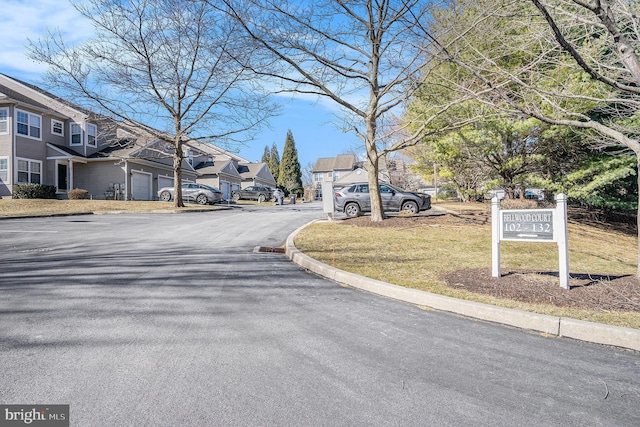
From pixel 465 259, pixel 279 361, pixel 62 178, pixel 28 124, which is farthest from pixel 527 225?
pixel 62 178

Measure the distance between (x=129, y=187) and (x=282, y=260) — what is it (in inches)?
921

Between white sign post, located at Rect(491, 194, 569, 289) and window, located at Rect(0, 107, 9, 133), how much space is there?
92.2 ft

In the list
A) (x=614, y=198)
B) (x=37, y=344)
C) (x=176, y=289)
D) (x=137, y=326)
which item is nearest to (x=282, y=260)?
(x=176, y=289)

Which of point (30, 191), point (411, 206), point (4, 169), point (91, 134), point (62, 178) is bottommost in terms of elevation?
point (411, 206)

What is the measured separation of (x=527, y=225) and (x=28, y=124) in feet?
95.4

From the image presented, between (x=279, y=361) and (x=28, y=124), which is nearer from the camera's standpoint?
(x=279, y=361)

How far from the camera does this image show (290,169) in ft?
221

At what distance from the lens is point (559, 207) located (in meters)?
5.08

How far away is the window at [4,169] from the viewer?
878 inches

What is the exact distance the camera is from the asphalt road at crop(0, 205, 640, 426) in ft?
7.59

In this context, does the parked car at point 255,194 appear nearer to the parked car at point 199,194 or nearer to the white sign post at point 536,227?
the parked car at point 199,194

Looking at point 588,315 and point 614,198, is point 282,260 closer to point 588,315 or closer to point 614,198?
point 588,315

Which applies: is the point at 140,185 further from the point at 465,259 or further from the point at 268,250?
the point at 465,259

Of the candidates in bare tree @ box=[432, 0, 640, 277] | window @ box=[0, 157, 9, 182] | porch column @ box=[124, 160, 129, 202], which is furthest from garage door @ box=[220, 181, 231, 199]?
bare tree @ box=[432, 0, 640, 277]
